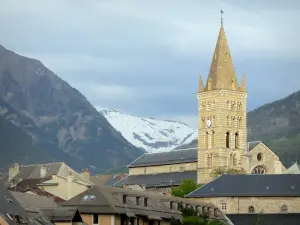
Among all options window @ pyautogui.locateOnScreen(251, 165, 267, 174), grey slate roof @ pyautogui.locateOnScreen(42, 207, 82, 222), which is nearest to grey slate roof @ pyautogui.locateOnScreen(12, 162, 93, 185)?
window @ pyautogui.locateOnScreen(251, 165, 267, 174)

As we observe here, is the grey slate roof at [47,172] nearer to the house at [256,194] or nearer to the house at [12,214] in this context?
the house at [256,194]

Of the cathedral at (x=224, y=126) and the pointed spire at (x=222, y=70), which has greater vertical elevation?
the pointed spire at (x=222, y=70)

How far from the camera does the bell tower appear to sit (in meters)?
193

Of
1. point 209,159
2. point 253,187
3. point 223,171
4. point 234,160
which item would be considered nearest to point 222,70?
point 209,159

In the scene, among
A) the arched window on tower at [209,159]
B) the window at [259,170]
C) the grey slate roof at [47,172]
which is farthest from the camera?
the arched window on tower at [209,159]

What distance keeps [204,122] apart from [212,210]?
203 ft

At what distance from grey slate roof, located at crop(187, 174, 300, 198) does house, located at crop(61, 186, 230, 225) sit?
34215 mm

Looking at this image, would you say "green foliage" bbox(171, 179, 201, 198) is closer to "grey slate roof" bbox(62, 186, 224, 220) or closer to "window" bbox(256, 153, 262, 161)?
"window" bbox(256, 153, 262, 161)

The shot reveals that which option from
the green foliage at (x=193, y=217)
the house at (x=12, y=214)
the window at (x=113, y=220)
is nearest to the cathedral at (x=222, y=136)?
the green foliage at (x=193, y=217)

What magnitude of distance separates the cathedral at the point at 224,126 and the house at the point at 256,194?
37.4 meters

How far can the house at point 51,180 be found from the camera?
118 m

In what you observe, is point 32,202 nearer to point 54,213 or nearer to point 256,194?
point 54,213

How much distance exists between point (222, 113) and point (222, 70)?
747 centimetres

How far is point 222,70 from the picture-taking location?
196 metres
